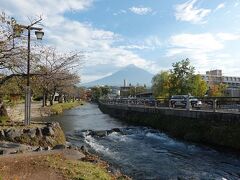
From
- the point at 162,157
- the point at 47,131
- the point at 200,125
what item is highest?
the point at 47,131

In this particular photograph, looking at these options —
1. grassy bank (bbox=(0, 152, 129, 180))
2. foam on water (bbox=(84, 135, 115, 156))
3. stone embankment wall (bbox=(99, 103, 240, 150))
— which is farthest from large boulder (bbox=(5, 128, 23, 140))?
stone embankment wall (bbox=(99, 103, 240, 150))

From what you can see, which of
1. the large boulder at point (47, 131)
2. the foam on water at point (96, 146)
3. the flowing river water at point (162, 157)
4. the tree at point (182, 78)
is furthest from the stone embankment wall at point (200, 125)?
the tree at point (182, 78)

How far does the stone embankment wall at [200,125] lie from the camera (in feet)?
54.0

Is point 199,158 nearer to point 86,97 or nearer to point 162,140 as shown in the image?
point 162,140

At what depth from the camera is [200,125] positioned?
19.5 m

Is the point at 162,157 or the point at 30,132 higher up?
the point at 30,132

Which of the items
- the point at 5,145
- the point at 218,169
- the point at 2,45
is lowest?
the point at 218,169

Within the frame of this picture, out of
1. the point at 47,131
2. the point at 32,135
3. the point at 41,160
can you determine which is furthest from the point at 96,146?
the point at 41,160

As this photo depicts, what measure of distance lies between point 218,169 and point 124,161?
3.79m

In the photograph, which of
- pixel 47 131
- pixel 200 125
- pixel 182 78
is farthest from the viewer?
pixel 182 78

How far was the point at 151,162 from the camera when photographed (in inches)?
530

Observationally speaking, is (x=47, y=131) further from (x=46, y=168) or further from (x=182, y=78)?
(x=182, y=78)

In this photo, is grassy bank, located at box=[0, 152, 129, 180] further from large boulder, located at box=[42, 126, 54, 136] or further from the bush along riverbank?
large boulder, located at box=[42, 126, 54, 136]

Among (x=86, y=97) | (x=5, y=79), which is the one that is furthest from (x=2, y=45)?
(x=86, y=97)
